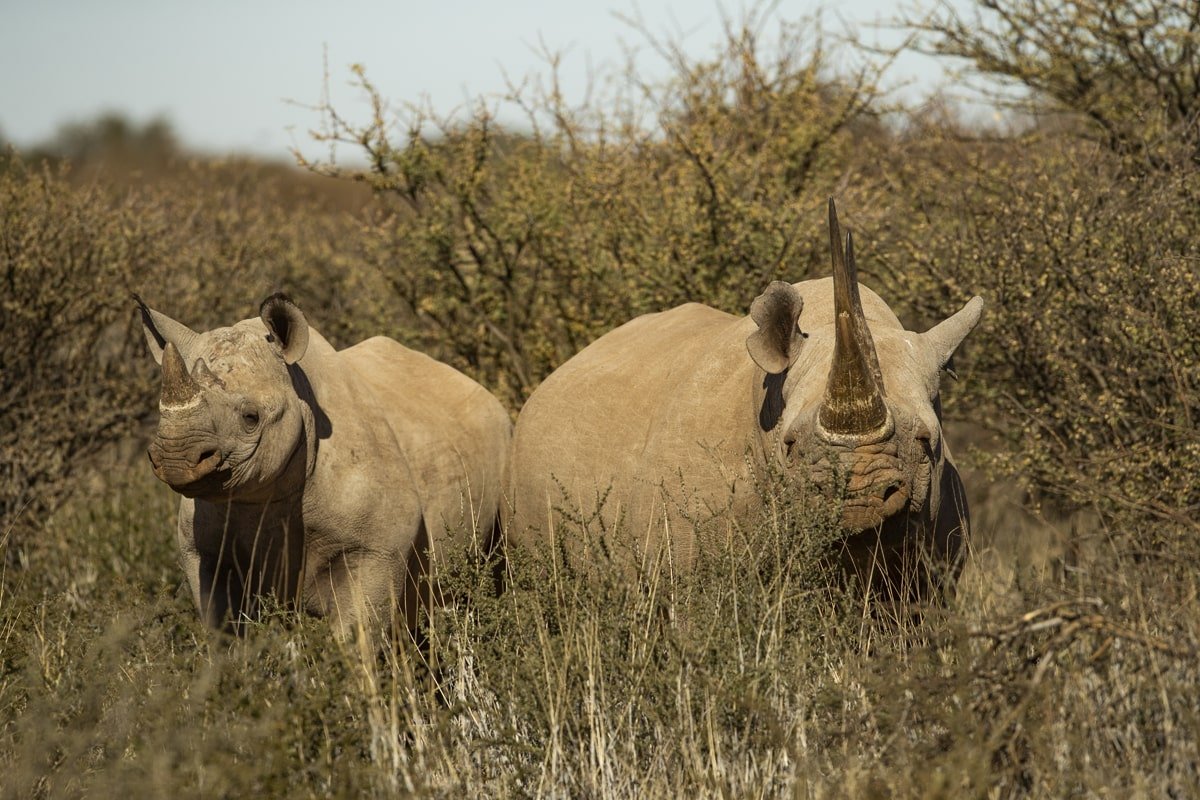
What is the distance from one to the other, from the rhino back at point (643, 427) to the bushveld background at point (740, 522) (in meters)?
0.42

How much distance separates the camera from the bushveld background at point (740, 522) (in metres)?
4.56

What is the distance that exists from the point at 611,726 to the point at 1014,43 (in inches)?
276

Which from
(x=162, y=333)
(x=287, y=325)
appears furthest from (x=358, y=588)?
(x=162, y=333)

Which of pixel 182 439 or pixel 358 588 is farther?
pixel 358 588

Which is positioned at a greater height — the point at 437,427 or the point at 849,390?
the point at 849,390

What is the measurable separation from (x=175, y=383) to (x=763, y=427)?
238 centimetres

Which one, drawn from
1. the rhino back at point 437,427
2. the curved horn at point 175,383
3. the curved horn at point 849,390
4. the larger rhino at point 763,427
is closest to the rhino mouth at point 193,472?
the curved horn at point 175,383

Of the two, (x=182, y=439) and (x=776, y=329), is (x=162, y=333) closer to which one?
(x=182, y=439)

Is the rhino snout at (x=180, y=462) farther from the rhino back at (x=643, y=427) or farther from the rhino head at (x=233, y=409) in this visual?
the rhino back at (x=643, y=427)

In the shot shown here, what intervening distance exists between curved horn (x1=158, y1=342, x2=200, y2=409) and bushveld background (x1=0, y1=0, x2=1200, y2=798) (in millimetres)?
832

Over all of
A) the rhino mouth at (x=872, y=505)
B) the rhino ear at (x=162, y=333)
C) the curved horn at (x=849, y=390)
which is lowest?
the rhino mouth at (x=872, y=505)

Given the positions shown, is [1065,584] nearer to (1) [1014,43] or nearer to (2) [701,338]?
(2) [701,338]

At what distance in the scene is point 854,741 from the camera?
4.68m

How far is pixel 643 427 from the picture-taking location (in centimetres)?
699
